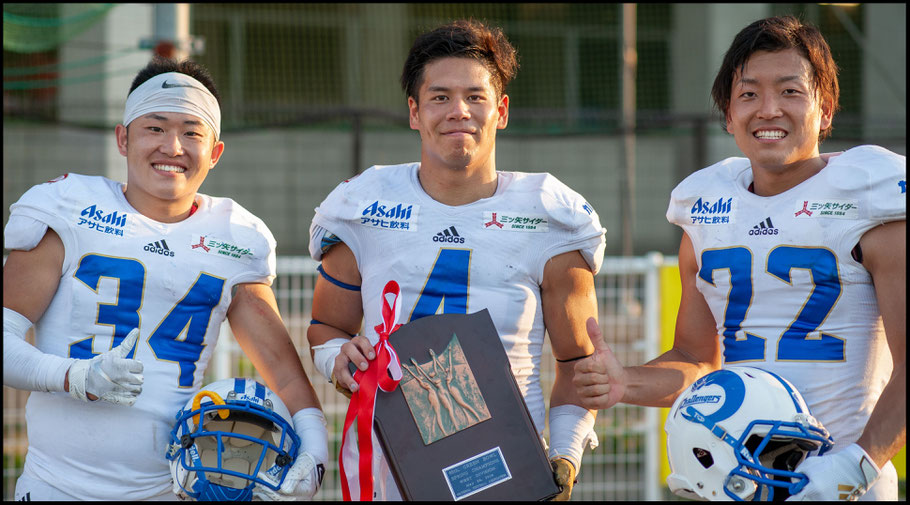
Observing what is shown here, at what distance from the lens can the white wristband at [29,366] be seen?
2.88 metres

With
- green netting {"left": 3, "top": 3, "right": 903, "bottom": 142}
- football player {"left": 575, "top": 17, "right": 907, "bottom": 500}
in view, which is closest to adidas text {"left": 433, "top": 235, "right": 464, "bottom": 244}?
football player {"left": 575, "top": 17, "right": 907, "bottom": 500}

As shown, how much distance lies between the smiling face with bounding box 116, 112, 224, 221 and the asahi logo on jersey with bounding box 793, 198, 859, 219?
1.96 meters

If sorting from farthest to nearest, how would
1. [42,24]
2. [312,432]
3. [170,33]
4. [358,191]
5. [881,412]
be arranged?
[42,24], [170,33], [358,191], [312,432], [881,412]

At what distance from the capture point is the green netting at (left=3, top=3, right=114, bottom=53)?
8.88 m

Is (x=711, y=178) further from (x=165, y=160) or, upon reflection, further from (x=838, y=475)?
(x=165, y=160)

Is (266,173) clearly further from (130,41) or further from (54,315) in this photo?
(54,315)

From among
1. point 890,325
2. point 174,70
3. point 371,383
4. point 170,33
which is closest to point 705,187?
point 890,325

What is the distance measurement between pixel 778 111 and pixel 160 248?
208 cm

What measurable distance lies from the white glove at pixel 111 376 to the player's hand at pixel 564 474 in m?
1.31

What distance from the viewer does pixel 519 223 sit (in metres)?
3.21

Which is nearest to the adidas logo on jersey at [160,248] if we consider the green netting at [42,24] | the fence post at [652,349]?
the fence post at [652,349]

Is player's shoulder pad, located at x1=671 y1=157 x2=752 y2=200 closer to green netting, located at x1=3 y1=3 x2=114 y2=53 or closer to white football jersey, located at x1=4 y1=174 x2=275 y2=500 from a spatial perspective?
white football jersey, located at x1=4 y1=174 x2=275 y2=500

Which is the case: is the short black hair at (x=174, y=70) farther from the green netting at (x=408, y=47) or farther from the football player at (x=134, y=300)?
the green netting at (x=408, y=47)

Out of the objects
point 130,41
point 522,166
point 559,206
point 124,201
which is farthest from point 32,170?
point 559,206
